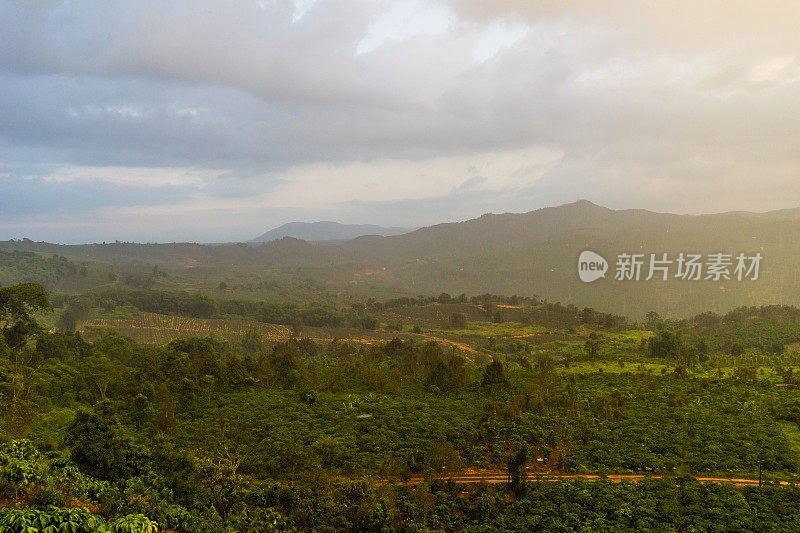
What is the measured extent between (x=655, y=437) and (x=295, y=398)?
1069 inches

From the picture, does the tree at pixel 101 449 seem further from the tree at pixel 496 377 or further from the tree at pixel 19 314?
the tree at pixel 496 377

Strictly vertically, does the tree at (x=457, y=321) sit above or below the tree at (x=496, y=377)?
below

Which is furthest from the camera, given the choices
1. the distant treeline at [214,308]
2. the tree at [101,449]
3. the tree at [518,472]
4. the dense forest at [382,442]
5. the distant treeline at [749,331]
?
the distant treeline at [214,308]

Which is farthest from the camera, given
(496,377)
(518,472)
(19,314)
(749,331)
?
(749,331)

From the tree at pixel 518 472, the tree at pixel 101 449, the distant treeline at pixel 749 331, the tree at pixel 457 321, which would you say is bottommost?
the tree at pixel 457 321

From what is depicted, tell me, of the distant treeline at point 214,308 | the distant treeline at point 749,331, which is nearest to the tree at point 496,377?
the distant treeline at point 749,331

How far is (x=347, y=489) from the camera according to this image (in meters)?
17.6

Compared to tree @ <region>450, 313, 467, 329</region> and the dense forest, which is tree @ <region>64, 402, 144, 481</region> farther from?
tree @ <region>450, 313, 467, 329</region>

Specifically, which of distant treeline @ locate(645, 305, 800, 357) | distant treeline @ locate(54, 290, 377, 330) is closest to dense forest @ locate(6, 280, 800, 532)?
distant treeline @ locate(645, 305, 800, 357)

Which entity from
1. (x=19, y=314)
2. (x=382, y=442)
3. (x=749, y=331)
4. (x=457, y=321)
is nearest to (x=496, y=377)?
(x=382, y=442)

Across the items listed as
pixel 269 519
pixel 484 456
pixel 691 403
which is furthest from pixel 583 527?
pixel 691 403

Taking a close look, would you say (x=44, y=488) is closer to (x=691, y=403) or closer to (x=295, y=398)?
(x=295, y=398)

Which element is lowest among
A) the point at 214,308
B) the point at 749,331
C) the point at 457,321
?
the point at 457,321

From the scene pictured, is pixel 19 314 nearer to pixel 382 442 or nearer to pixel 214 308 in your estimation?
pixel 382 442
